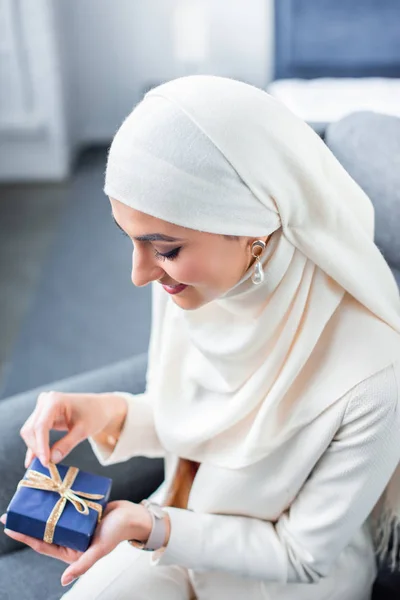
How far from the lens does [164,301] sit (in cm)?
114

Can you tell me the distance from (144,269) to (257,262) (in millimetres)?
136

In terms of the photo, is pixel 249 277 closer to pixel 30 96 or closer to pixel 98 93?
pixel 30 96

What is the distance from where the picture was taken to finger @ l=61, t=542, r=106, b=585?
0.95 meters

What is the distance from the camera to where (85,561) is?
0.95 metres

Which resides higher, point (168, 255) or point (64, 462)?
point (168, 255)

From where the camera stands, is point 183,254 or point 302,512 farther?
point 302,512

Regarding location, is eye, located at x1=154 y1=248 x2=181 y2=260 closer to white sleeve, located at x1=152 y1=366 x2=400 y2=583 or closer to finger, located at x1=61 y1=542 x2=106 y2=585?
white sleeve, located at x1=152 y1=366 x2=400 y2=583

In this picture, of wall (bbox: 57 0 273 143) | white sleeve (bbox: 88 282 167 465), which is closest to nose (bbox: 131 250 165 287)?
white sleeve (bbox: 88 282 167 465)

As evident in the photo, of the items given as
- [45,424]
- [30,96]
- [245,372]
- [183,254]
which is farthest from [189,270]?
[30,96]

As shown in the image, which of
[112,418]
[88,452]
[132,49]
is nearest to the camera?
[112,418]

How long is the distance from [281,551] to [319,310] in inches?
13.9

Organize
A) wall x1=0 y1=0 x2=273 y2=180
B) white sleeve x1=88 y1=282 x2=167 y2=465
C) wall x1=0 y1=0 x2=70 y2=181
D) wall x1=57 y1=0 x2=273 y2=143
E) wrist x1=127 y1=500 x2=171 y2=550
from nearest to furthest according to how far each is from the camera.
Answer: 1. wrist x1=127 y1=500 x2=171 y2=550
2. white sleeve x1=88 y1=282 x2=167 y2=465
3. wall x1=0 y1=0 x2=70 y2=181
4. wall x1=0 y1=0 x2=273 y2=180
5. wall x1=57 y1=0 x2=273 y2=143

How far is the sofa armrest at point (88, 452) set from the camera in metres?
1.23

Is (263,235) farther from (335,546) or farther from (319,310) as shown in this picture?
(335,546)
